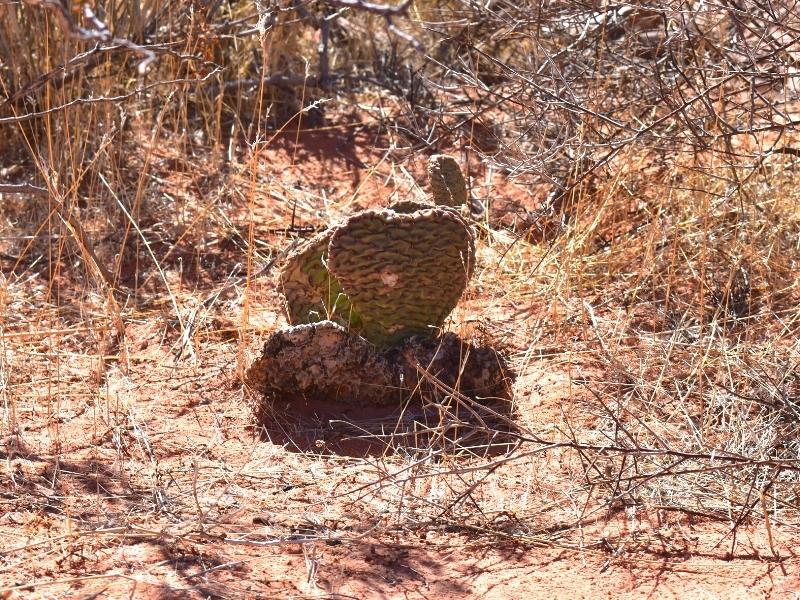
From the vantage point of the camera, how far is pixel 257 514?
2781 mm

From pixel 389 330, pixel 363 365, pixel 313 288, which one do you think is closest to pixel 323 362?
pixel 363 365

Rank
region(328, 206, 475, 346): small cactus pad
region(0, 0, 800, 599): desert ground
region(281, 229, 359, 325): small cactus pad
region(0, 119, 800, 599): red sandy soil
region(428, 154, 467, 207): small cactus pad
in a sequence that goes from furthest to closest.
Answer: region(428, 154, 467, 207): small cactus pad, region(281, 229, 359, 325): small cactus pad, region(328, 206, 475, 346): small cactus pad, region(0, 0, 800, 599): desert ground, region(0, 119, 800, 599): red sandy soil

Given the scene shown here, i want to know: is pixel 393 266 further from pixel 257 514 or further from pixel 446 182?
pixel 257 514

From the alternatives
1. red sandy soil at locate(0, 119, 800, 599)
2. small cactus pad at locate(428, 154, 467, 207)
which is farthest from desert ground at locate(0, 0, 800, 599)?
small cactus pad at locate(428, 154, 467, 207)

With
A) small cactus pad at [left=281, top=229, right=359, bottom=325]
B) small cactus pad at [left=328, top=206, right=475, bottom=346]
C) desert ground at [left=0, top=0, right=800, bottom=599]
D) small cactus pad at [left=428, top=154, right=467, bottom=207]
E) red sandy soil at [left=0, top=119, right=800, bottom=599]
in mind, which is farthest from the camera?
small cactus pad at [left=428, top=154, right=467, bottom=207]

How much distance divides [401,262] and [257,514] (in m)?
0.92

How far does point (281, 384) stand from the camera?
3.50 m

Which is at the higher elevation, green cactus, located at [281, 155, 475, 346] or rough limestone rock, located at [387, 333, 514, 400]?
green cactus, located at [281, 155, 475, 346]

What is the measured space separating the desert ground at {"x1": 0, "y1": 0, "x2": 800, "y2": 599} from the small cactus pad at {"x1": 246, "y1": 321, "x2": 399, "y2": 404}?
9 centimetres

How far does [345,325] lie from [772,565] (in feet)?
5.14

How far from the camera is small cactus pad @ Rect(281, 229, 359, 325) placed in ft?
12.0

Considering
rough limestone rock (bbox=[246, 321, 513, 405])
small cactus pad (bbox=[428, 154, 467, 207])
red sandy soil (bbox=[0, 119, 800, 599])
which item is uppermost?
small cactus pad (bbox=[428, 154, 467, 207])

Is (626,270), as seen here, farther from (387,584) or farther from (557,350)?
(387,584)

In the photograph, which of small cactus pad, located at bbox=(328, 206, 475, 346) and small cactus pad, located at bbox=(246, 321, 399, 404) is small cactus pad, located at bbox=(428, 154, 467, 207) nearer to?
small cactus pad, located at bbox=(328, 206, 475, 346)
